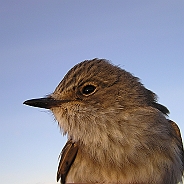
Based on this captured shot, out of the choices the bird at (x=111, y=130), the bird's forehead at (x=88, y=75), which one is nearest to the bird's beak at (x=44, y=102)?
the bird at (x=111, y=130)

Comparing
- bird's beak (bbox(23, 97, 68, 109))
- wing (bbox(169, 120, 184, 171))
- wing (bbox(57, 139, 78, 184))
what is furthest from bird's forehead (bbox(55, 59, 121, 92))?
wing (bbox(169, 120, 184, 171))

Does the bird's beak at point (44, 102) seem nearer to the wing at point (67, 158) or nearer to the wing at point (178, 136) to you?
the wing at point (67, 158)

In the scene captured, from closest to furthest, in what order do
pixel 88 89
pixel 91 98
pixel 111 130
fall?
pixel 111 130, pixel 91 98, pixel 88 89

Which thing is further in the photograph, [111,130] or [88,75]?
[88,75]

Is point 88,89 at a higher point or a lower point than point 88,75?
lower

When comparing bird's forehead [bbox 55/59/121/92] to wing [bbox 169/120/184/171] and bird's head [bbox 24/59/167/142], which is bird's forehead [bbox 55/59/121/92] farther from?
wing [bbox 169/120/184/171]

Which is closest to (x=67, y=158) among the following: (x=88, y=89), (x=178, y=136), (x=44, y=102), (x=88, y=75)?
(x=44, y=102)

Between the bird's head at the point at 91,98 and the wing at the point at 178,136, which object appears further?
the wing at the point at 178,136

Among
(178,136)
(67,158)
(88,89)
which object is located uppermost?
(88,89)

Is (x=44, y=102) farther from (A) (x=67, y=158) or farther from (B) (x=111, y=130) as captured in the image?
(B) (x=111, y=130)
